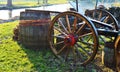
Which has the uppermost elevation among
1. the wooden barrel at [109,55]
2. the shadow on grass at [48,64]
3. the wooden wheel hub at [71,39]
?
the wooden wheel hub at [71,39]

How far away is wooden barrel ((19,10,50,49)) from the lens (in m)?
7.65

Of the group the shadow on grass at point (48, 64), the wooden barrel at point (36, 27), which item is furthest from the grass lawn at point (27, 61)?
the wooden barrel at point (36, 27)

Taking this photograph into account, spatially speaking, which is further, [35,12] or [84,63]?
[35,12]

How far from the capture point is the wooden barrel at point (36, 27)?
25.1 ft

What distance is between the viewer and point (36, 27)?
765 cm

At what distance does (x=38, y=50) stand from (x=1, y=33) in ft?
11.4

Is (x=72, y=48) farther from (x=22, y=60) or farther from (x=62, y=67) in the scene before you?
(x=22, y=60)

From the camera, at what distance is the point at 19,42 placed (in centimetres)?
862

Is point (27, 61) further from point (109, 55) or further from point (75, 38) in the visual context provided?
point (109, 55)

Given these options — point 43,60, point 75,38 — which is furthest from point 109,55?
point 43,60

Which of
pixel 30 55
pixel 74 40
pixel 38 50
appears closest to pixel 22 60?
pixel 30 55

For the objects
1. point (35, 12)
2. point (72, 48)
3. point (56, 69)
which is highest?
point (35, 12)

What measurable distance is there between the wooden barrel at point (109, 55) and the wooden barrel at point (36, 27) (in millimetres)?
2059

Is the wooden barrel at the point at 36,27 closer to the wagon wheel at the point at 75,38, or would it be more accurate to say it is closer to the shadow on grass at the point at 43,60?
the shadow on grass at the point at 43,60
